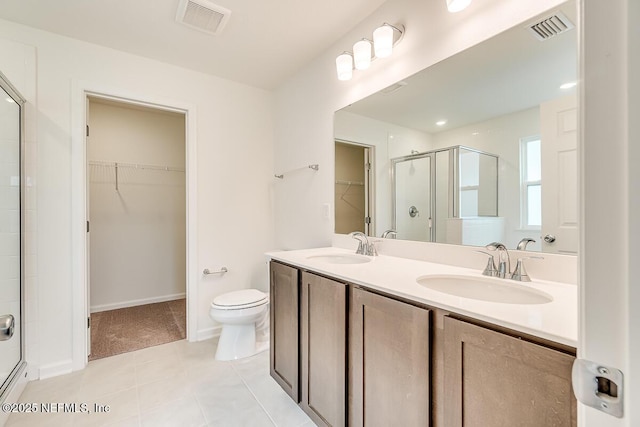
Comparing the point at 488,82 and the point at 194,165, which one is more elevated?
the point at 488,82

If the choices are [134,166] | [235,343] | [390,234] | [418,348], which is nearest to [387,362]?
[418,348]

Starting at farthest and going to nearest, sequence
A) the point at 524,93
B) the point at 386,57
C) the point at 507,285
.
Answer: the point at 386,57, the point at 524,93, the point at 507,285

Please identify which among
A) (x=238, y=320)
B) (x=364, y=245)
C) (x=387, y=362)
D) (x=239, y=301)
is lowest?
(x=238, y=320)

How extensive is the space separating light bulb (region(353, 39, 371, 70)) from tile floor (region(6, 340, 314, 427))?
208 centimetres

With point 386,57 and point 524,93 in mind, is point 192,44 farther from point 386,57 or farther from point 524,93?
point 524,93

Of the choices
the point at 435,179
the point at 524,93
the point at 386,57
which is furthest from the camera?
the point at 386,57

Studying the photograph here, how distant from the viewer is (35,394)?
1.72 metres

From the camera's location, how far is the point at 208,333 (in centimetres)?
254

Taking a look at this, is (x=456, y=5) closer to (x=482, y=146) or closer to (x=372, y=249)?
(x=482, y=146)

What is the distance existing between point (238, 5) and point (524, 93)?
5.44 ft

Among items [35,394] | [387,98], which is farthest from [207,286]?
[387,98]

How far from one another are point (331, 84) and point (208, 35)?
945mm

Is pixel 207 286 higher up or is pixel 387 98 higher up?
pixel 387 98

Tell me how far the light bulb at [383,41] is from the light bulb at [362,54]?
4.0 inches
